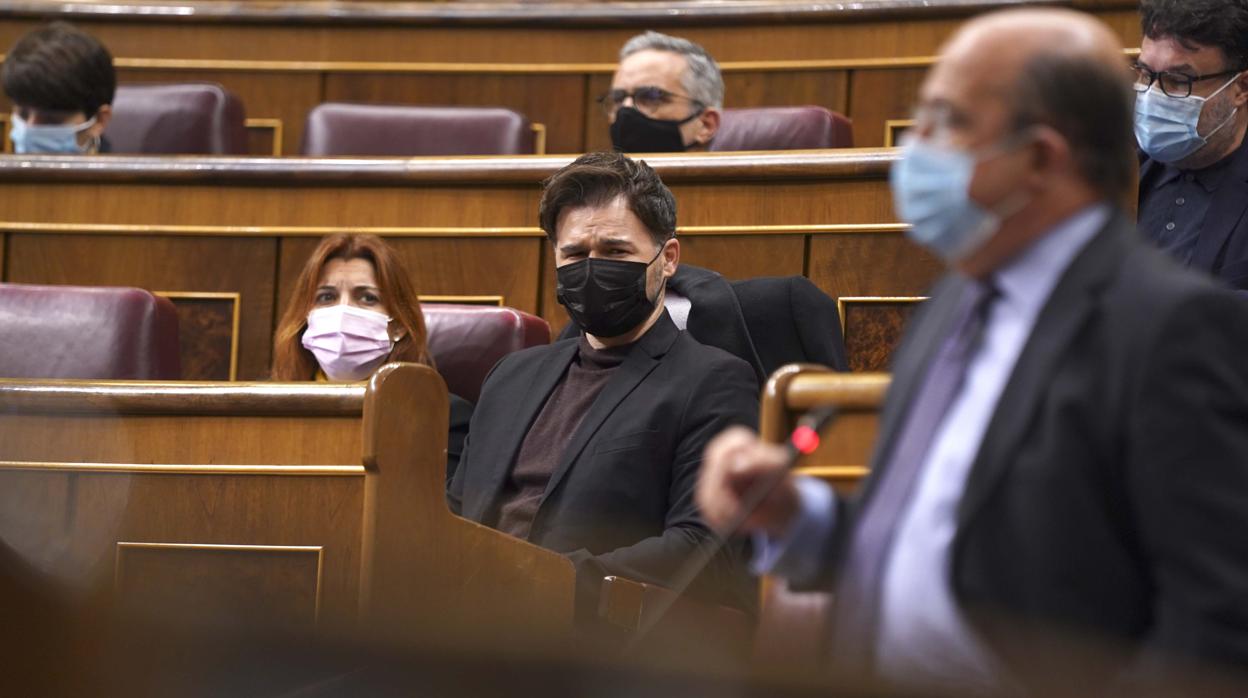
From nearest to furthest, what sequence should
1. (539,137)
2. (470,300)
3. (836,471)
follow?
(836,471), (470,300), (539,137)

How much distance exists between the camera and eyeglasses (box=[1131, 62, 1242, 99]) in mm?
1118

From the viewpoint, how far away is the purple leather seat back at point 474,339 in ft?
3.89

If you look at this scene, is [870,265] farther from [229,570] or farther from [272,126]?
[272,126]

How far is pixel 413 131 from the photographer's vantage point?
5.39ft

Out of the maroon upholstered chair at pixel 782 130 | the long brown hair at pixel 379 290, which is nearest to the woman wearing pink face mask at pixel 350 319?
the long brown hair at pixel 379 290

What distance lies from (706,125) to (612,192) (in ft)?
1.45

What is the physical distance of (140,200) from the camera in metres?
1.45

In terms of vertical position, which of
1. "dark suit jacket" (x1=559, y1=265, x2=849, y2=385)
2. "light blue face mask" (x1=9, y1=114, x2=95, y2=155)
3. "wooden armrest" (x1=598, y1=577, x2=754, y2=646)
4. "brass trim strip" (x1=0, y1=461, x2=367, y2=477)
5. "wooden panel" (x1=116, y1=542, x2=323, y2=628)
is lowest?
"wooden panel" (x1=116, y1=542, x2=323, y2=628)

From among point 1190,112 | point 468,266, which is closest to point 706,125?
point 468,266

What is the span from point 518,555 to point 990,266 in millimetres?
387

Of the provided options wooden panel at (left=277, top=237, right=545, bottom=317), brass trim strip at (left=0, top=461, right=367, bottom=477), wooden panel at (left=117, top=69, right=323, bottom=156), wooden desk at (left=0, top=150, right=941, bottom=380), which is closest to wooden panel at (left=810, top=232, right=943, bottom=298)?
wooden desk at (left=0, top=150, right=941, bottom=380)

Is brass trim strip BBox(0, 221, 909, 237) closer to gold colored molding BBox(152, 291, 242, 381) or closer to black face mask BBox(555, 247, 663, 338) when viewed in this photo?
gold colored molding BBox(152, 291, 242, 381)

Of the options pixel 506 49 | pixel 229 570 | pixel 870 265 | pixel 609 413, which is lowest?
pixel 229 570

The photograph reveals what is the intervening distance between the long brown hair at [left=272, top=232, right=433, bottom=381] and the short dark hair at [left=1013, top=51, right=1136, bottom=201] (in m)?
0.73
